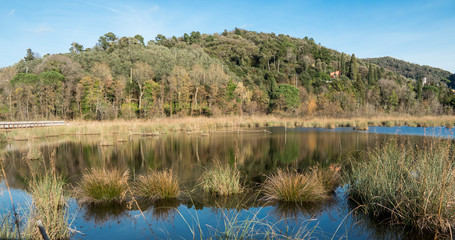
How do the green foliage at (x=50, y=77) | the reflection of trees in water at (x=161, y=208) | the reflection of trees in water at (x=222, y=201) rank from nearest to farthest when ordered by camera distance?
the reflection of trees in water at (x=161, y=208)
the reflection of trees in water at (x=222, y=201)
the green foliage at (x=50, y=77)

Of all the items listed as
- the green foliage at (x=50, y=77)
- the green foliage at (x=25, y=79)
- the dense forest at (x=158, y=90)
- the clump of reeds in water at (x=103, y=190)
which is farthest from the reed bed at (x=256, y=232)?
the green foliage at (x=25, y=79)

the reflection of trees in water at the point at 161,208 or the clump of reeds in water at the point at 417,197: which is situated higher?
the clump of reeds in water at the point at 417,197

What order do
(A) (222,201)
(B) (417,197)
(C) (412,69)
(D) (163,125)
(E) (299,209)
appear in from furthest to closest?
(C) (412,69) → (D) (163,125) → (A) (222,201) → (E) (299,209) → (B) (417,197)

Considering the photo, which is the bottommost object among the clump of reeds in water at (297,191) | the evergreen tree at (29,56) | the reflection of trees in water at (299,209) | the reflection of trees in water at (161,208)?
the reflection of trees in water at (161,208)

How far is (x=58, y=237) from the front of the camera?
399 cm

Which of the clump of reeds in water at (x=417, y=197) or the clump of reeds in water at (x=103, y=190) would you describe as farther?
the clump of reeds in water at (x=103, y=190)

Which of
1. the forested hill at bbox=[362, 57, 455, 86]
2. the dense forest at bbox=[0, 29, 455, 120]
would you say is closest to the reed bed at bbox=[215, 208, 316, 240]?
the dense forest at bbox=[0, 29, 455, 120]

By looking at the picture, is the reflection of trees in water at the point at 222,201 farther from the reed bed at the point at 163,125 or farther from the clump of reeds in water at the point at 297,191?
the reed bed at the point at 163,125

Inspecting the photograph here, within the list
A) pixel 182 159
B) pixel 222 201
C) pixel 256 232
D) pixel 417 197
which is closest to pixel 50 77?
pixel 182 159

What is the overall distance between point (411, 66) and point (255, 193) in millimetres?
152075

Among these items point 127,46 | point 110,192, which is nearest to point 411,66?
point 127,46

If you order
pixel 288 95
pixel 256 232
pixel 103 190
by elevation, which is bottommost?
pixel 256 232

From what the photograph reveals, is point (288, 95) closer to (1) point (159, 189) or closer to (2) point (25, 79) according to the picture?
(2) point (25, 79)

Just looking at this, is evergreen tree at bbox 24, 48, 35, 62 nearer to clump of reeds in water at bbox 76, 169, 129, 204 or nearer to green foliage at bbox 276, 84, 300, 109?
green foliage at bbox 276, 84, 300, 109
